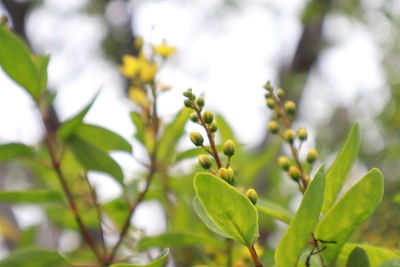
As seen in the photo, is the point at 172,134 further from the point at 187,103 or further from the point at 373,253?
the point at 373,253

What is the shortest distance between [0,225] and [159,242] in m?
1.26

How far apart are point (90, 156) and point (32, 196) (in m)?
0.14

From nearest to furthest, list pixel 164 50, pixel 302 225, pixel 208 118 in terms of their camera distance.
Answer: pixel 302 225 < pixel 208 118 < pixel 164 50

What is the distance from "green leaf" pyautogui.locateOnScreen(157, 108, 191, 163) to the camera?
100cm

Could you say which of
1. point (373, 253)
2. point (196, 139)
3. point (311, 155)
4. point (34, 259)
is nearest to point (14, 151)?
point (34, 259)

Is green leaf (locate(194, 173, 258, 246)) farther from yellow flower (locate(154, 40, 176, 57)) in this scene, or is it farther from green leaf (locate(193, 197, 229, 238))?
yellow flower (locate(154, 40, 176, 57))

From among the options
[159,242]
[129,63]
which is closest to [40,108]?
[129,63]

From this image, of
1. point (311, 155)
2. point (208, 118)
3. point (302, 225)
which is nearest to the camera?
point (302, 225)

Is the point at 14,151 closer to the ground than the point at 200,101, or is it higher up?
closer to the ground

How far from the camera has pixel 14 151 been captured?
2.93 feet

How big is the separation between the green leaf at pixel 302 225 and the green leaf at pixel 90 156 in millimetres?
443

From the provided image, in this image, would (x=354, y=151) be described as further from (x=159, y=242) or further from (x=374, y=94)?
(x=374, y=94)

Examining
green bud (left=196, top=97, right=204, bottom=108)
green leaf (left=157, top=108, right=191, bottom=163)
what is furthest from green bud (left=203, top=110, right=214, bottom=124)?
green leaf (left=157, top=108, right=191, bottom=163)

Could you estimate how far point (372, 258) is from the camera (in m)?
0.64
